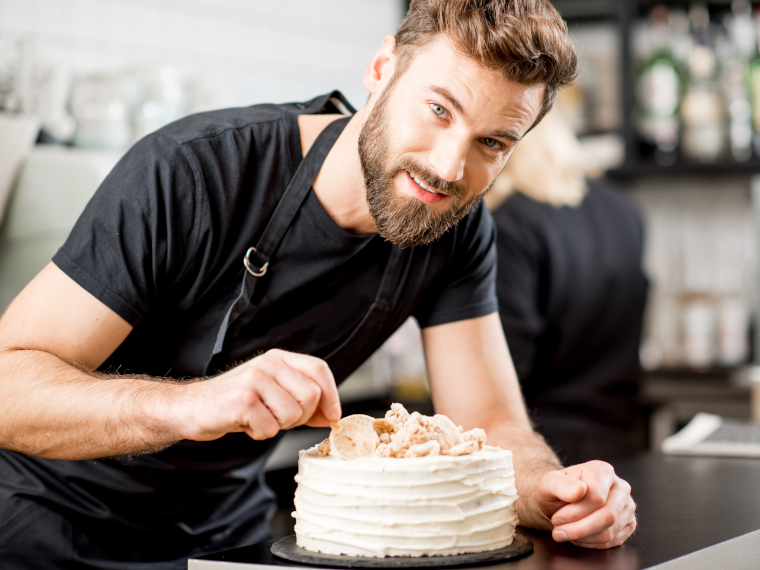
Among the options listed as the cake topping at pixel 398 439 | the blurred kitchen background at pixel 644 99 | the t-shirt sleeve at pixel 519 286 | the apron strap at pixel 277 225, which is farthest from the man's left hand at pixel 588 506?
the blurred kitchen background at pixel 644 99

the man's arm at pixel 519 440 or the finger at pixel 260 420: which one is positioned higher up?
the finger at pixel 260 420

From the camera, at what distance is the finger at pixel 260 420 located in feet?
2.57

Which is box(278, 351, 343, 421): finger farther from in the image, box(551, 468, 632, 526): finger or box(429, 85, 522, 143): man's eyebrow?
box(429, 85, 522, 143): man's eyebrow

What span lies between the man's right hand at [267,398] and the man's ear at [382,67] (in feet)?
1.81

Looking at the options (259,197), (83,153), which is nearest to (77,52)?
(83,153)

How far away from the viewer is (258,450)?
133cm

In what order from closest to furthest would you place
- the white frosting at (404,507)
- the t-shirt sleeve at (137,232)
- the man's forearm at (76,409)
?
1. the white frosting at (404,507)
2. the man's forearm at (76,409)
3. the t-shirt sleeve at (137,232)

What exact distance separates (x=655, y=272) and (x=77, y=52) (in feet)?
7.17

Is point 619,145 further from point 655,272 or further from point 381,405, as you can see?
point 381,405

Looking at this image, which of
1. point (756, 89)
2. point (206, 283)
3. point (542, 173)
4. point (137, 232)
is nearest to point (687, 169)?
point (756, 89)

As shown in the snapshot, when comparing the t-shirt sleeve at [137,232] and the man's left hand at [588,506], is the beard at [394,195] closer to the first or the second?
the t-shirt sleeve at [137,232]

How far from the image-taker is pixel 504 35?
1.03 metres

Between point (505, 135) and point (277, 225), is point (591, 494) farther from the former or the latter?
point (277, 225)

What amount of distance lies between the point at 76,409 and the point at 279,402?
282 millimetres
